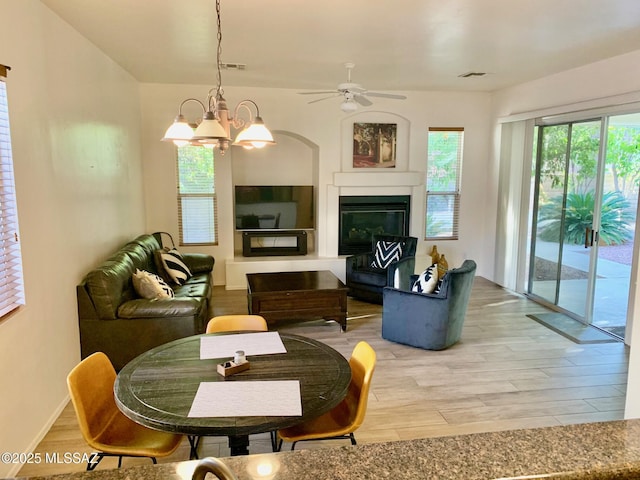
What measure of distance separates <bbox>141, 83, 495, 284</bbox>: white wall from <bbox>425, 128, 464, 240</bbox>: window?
114mm

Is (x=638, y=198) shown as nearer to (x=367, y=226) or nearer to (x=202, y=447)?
(x=367, y=226)

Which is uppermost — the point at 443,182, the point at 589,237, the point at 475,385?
the point at 443,182

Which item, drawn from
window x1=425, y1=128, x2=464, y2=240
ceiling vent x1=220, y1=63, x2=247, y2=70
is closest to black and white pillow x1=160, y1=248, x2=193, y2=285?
ceiling vent x1=220, y1=63, x2=247, y2=70

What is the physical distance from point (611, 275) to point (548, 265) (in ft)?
3.00

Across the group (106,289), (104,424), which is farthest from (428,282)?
(104,424)

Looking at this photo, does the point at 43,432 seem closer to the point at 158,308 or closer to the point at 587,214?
the point at 158,308

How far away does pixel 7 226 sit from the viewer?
8.64 feet

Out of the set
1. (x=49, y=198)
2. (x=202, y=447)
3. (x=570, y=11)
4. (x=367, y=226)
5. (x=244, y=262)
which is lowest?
(x=202, y=447)

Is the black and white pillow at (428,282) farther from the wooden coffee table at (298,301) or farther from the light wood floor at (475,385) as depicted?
the wooden coffee table at (298,301)

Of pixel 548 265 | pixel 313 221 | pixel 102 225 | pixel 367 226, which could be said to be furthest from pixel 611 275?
pixel 102 225

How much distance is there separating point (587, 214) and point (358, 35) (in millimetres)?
3268

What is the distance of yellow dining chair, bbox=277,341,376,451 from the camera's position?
2234mm

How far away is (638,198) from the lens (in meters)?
4.46

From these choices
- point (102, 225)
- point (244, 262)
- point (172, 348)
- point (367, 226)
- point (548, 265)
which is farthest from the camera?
point (367, 226)
